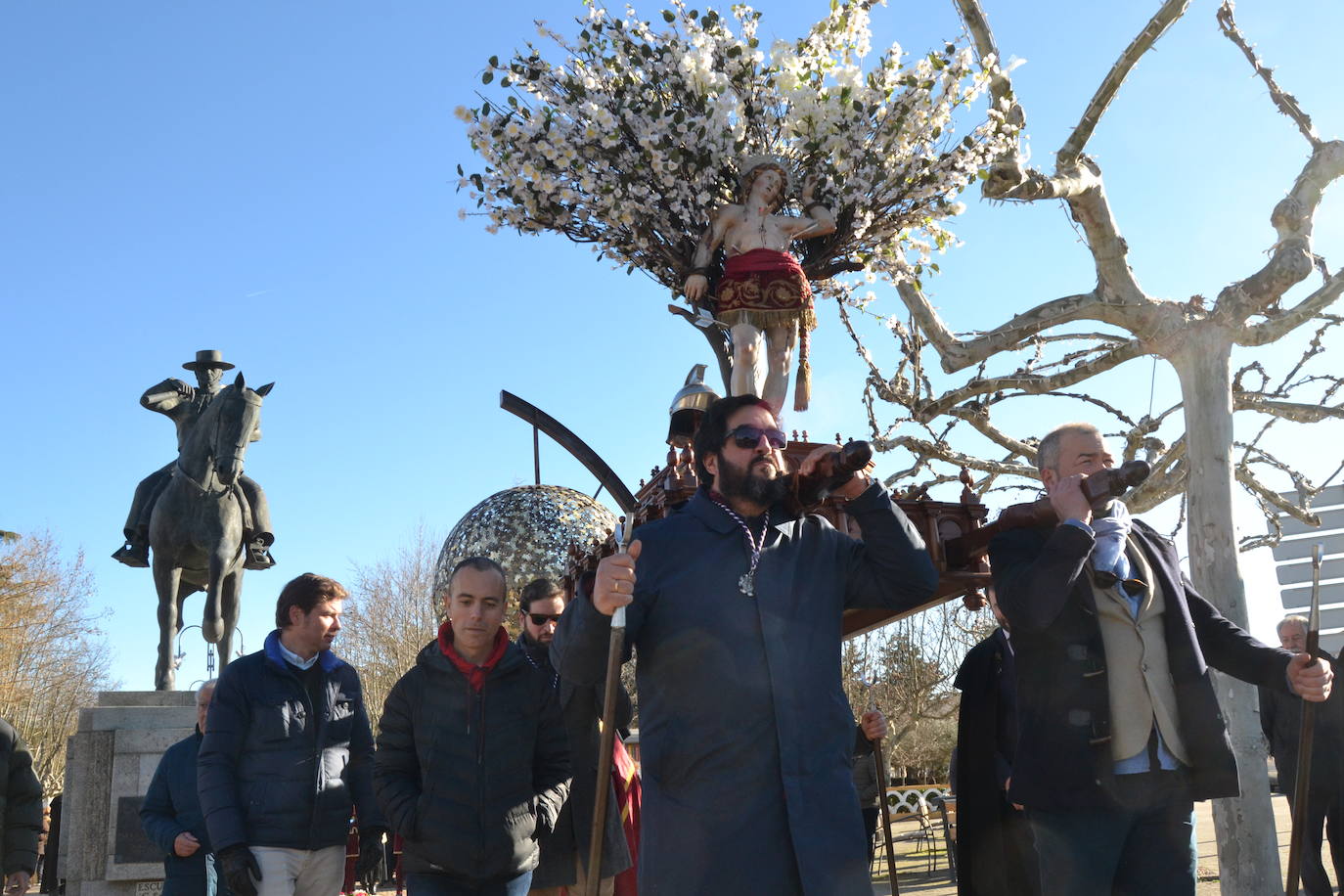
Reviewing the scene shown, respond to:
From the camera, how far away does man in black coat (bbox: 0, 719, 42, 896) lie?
6.05 m

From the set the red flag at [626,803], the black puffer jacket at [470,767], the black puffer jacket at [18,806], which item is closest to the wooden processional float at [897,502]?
the red flag at [626,803]

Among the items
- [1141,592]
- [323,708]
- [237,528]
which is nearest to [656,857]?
[1141,592]

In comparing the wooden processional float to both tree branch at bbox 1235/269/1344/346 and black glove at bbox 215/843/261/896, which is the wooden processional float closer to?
black glove at bbox 215/843/261/896

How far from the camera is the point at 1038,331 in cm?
995

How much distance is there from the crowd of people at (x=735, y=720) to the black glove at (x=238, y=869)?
0.01 metres

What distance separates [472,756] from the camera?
4336mm

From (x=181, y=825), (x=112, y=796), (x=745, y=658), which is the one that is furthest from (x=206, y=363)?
(x=745, y=658)

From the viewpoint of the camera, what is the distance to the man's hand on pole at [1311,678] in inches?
145

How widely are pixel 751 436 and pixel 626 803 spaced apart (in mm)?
2790

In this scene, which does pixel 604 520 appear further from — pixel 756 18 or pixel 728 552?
pixel 728 552

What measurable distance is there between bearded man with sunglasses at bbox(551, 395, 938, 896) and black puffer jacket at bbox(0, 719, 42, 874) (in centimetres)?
404

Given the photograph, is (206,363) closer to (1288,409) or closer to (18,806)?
(18,806)

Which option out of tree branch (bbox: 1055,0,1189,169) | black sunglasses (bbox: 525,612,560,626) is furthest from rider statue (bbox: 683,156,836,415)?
tree branch (bbox: 1055,0,1189,169)

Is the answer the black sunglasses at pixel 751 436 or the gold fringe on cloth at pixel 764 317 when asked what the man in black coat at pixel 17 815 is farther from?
A: the black sunglasses at pixel 751 436
